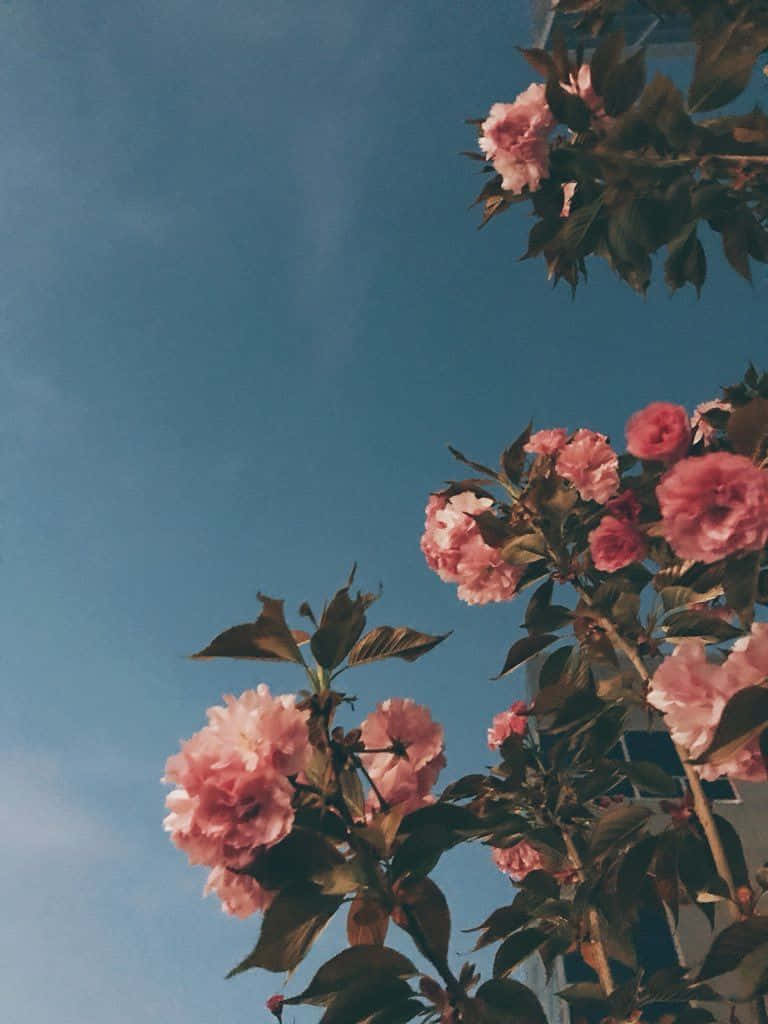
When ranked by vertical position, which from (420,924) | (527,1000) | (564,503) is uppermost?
(564,503)

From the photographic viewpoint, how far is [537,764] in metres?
2.47

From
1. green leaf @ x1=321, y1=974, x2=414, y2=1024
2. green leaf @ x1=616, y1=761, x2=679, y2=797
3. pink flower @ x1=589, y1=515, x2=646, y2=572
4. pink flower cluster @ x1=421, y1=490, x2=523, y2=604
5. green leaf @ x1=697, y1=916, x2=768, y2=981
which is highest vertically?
pink flower cluster @ x1=421, y1=490, x2=523, y2=604

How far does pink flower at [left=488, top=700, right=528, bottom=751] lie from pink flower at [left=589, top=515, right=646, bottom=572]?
1.02 m

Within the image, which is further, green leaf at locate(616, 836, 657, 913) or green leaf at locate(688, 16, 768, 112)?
green leaf at locate(688, 16, 768, 112)

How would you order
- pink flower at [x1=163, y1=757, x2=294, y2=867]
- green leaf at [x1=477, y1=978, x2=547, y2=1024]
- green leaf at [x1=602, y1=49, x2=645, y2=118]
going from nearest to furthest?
pink flower at [x1=163, y1=757, x2=294, y2=867] → green leaf at [x1=477, y1=978, x2=547, y2=1024] → green leaf at [x1=602, y1=49, x2=645, y2=118]

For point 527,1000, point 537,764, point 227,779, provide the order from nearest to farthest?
Result: point 227,779
point 527,1000
point 537,764

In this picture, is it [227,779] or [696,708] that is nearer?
[227,779]

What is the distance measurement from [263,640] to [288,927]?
1.33 ft

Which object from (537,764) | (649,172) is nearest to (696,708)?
(537,764)

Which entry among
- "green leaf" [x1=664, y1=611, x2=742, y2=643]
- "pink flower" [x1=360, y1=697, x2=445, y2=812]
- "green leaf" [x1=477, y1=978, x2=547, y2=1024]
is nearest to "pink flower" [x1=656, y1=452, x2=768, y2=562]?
"green leaf" [x1=664, y1=611, x2=742, y2=643]

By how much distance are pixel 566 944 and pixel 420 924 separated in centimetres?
90

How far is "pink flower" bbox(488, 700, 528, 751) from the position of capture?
117 inches

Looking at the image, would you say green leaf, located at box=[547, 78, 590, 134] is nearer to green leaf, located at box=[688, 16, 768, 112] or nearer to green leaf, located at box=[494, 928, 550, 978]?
green leaf, located at box=[688, 16, 768, 112]

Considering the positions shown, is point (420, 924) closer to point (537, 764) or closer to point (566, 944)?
point (566, 944)
